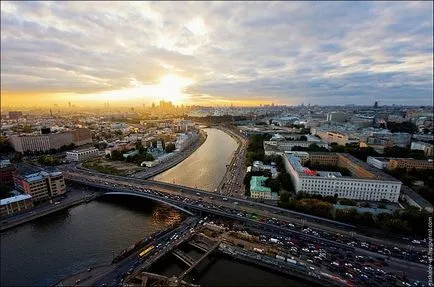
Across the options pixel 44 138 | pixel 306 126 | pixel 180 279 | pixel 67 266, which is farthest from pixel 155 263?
pixel 306 126

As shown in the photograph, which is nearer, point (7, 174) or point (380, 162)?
point (7, 174)

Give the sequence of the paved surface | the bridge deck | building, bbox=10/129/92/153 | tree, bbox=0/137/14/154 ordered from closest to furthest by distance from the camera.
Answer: the bridge deck → the paved surface → building, bbox=10/129/92/153 → tree, bbox=0/137/14/154

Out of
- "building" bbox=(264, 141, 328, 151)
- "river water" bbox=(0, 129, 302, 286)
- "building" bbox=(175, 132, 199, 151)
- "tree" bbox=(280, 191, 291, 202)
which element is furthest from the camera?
"building" bbox=(175, 132, 199, 151)

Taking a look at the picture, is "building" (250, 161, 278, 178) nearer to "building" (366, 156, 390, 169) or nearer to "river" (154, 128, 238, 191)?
"river" (154, 128, 238, 191)

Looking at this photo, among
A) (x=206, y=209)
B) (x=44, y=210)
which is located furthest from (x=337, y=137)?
(x=44, y=210)

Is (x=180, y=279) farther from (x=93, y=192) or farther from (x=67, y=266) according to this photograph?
(x=93, y=192)

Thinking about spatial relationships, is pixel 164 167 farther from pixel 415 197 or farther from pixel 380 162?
pixel 380 162

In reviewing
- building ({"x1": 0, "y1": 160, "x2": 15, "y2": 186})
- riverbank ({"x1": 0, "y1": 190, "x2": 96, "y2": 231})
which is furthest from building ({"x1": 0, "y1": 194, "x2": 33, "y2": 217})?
building ({"x1": 0, "y1": 160, "x2": 15, "y2": 186})
